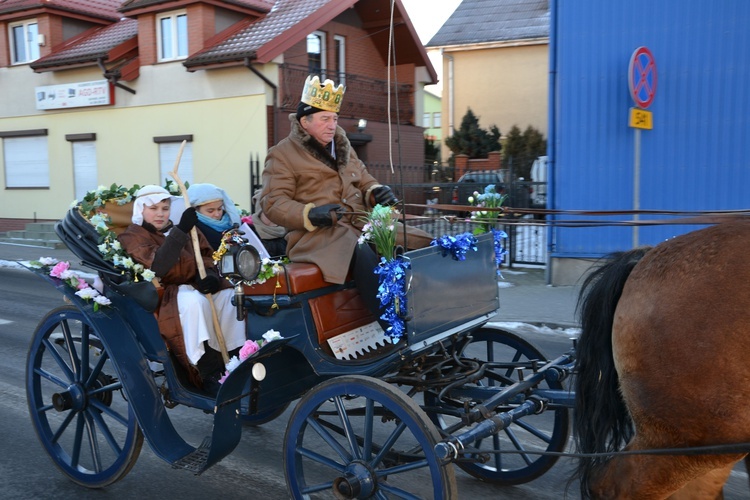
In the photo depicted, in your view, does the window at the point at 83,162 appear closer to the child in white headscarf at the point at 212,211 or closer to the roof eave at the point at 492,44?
the roof eave at the point at 492,44

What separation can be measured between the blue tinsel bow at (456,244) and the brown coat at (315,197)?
0.27 meters

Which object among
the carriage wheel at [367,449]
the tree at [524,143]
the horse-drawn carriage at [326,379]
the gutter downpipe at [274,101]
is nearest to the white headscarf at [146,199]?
the horse-drawn carriage at [326,379]

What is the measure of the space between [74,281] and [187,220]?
2.84 feet

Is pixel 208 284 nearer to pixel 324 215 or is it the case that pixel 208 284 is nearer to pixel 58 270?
pixel 324 215

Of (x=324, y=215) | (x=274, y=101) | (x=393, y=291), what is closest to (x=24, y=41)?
(x=274, y=101)

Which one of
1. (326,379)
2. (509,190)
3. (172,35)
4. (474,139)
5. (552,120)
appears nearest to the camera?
(326,379)

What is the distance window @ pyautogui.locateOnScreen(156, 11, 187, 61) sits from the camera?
17906 millimetres

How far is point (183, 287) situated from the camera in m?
4.17

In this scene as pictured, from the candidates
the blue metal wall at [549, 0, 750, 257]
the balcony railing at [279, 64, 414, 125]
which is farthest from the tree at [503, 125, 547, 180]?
the blue metal wall at [549, 0, 750, 257]

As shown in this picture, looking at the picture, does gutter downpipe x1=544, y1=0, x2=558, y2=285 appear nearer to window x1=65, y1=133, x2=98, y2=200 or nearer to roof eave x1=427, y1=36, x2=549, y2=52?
window x1=65, y1=133, x2=98, y2=200

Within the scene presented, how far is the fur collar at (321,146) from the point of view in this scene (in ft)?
13.6

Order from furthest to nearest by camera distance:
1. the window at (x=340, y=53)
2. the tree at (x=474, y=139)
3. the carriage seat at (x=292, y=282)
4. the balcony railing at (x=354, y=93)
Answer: the tree at (x=474, y=139) → the window at (x=340, y=53) → the balcony railing at (x=354, y=93) → the carriage seat at (x=292, y=282)

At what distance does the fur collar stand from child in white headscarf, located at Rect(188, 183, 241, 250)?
0.63 metres

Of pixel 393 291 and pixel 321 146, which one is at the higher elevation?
pixel 321 146
